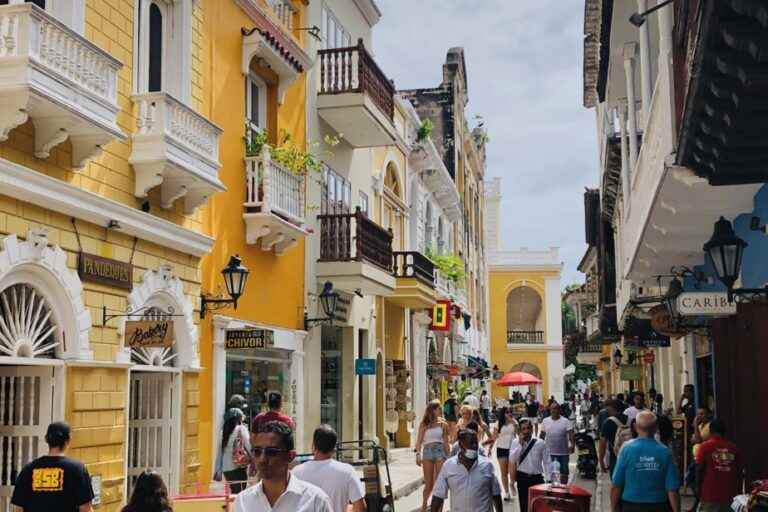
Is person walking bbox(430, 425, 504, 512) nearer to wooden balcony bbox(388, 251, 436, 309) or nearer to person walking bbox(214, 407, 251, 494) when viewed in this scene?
person walking bbox(214, 407, 251, 494)

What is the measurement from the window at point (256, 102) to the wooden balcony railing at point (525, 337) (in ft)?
158

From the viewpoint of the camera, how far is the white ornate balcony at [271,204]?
15578mm

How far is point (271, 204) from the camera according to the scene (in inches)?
622

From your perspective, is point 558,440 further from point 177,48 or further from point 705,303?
point 177,48

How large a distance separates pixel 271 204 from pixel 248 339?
249cm

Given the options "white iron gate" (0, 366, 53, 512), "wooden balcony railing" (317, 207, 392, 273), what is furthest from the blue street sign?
"white iron gate" (0, 366, 53, 512)

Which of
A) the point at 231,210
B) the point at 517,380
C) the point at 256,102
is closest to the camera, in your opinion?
the point at 231,210

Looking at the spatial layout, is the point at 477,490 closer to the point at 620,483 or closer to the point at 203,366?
the point at 620,483

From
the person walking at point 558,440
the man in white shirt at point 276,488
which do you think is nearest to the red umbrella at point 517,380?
the person walking at point 558,440

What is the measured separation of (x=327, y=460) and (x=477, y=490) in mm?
1620

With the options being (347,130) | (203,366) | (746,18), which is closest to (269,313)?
(203,366)

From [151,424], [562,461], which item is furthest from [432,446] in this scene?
[151,424]

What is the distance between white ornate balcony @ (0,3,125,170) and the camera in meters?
9.02

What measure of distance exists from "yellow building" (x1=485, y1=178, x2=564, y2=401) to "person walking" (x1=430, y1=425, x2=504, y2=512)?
54.6m
